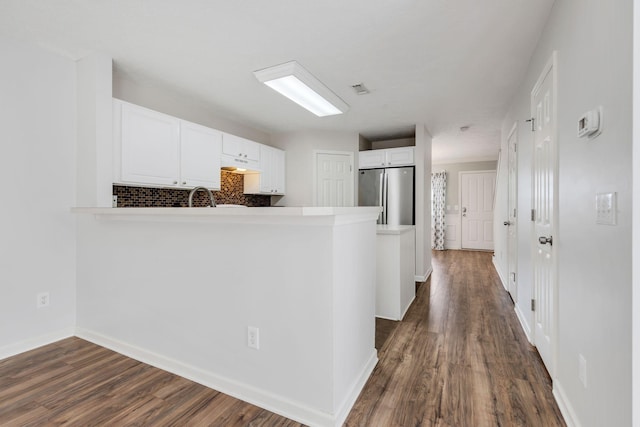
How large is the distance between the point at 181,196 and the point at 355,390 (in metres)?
2.90

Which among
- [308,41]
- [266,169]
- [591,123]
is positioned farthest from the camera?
[266,169]

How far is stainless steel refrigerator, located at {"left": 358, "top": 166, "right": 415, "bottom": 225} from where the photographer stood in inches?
191

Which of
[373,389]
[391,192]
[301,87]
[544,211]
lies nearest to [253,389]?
[373,389]

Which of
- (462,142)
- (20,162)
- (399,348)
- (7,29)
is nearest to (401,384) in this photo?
(399,348)

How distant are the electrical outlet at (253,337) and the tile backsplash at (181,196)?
2191mm

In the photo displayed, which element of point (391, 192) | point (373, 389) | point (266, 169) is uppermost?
point (266, 169)

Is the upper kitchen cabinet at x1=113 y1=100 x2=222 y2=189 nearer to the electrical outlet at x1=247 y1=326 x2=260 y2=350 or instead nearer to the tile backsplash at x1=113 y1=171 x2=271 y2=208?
the tile backsplash at x1=113 y1=171 x2=271 y2=208

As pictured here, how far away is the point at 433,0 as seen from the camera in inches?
73.1

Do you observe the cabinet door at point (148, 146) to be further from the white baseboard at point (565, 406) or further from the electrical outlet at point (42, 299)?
the white baseboard at point (565, 406)

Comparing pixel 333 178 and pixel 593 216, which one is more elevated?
pixel 333 178

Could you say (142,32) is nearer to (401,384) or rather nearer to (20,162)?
(20,162)

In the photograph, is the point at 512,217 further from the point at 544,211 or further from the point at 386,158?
the point at 386,158

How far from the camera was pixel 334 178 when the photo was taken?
5.11 meters

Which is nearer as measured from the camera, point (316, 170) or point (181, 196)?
point (181, 196)
